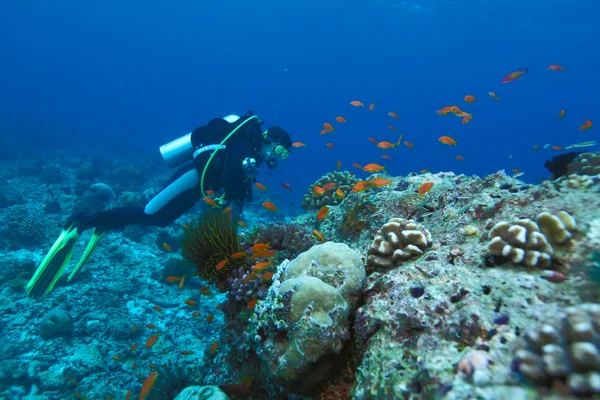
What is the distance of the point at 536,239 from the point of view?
8.87ft

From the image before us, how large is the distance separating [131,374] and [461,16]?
199 ft

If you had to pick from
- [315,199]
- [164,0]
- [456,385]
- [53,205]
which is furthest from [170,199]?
[164,0]

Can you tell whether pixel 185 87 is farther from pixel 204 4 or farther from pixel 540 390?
pixel 540 390

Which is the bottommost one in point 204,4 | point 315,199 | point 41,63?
point 315,199

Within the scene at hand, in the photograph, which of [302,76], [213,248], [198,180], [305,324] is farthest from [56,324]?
[302,76]

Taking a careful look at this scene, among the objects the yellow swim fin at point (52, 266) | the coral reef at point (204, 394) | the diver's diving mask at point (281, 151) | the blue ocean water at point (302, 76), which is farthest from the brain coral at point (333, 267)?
the blue ocean water at point (302, 76)

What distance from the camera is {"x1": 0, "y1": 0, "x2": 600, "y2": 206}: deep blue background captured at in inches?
1890

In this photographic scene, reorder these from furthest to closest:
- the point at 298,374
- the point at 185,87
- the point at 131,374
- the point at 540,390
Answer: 1. the point at 185,87
2. the point at 131,374
3. the point at 298,374
4. the point at 540,390

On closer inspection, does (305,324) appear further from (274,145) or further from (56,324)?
(56,324)

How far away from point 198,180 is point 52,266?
4.82 m

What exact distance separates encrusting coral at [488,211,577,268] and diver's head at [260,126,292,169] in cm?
608

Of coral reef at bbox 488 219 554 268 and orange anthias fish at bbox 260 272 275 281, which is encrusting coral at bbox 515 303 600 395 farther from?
orange anthias fish at bbox 260 272 275 281

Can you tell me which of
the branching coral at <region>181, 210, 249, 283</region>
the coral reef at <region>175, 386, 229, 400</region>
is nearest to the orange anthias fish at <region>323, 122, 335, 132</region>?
the branching coral at <region>181, 210, 249, 283</region>

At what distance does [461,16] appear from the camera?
4662 cm
